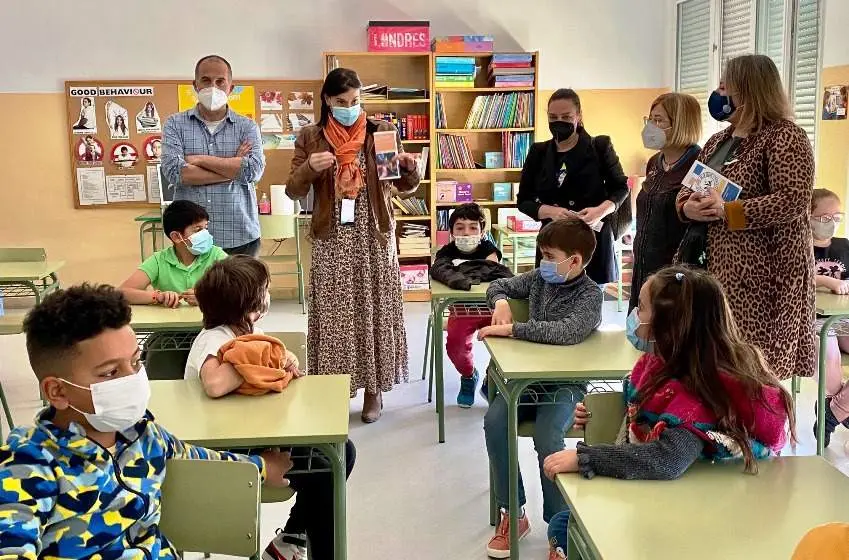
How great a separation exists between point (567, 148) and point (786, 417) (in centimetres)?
236

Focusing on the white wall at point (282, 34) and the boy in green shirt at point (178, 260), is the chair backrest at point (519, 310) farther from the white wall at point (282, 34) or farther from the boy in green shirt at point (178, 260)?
the white wall at point (282, 34)

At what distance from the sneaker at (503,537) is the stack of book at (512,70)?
485 cm

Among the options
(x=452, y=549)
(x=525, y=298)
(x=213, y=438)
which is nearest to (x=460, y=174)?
(x=525, y=298)

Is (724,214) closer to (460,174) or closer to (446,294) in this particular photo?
(446,294)

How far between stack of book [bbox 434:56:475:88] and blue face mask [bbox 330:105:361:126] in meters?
3.52

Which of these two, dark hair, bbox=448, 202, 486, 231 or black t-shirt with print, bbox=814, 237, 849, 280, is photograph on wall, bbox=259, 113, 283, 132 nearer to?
dark hair, bbox=448, 202, 486, 231

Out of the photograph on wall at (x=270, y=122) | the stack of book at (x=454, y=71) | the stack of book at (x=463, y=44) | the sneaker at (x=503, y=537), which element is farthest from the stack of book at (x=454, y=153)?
the sneaker at (x=503, y=537)

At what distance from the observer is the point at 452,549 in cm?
296

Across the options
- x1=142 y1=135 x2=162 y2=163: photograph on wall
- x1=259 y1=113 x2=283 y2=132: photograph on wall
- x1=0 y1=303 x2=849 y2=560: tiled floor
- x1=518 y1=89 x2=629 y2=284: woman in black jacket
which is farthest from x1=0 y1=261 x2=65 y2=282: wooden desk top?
x1=259 y1=113 x2=283 y2=132: photograph on wall

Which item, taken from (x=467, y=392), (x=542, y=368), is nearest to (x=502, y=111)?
(x=467, y=392)

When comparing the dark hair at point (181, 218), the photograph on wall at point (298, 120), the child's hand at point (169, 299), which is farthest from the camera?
the photograph on wall at point (298, 120)

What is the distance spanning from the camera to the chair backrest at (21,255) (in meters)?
4.88

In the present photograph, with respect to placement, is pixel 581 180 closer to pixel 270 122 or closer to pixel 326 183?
pixel 326 183

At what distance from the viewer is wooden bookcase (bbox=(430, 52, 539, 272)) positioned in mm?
7211
